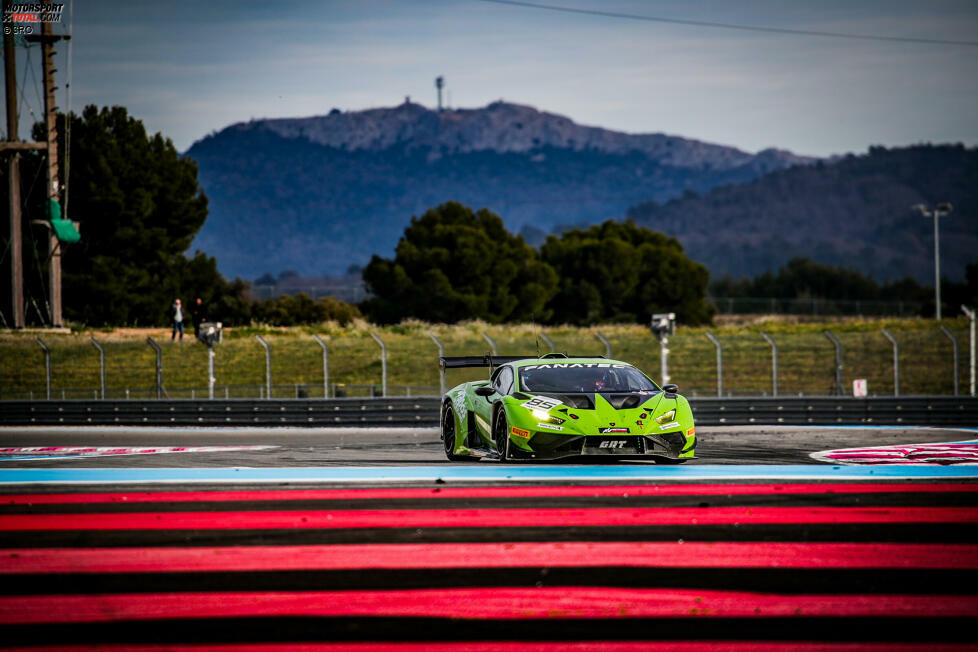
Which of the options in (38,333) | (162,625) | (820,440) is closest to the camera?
(162,625)

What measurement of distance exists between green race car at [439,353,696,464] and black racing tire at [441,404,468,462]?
61 centimetres

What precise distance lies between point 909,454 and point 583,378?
4.35 meters

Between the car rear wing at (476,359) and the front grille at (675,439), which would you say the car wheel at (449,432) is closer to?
the car rear wing at (476,359)

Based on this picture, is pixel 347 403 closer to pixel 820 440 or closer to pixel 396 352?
pixel 820 440

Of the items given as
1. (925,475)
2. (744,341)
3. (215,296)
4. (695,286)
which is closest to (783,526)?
(925,475)

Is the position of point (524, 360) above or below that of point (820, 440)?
above

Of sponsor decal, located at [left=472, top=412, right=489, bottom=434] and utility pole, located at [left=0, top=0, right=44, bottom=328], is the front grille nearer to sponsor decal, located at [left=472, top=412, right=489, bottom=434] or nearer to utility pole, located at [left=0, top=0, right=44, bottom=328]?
sponsor decal, located at [left=472, top=412, right=489, bottom=434]

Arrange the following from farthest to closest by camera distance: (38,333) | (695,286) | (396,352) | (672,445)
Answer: (695,286)
(38,333)
(396,352)
(672,445)

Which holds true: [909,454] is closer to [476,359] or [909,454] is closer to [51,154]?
[476,359]

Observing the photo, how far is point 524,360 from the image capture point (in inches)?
572

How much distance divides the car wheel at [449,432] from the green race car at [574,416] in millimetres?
611

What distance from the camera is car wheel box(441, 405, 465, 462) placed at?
14828 millimetres

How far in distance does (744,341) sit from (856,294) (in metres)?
93.2

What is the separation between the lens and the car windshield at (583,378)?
44.2ft
